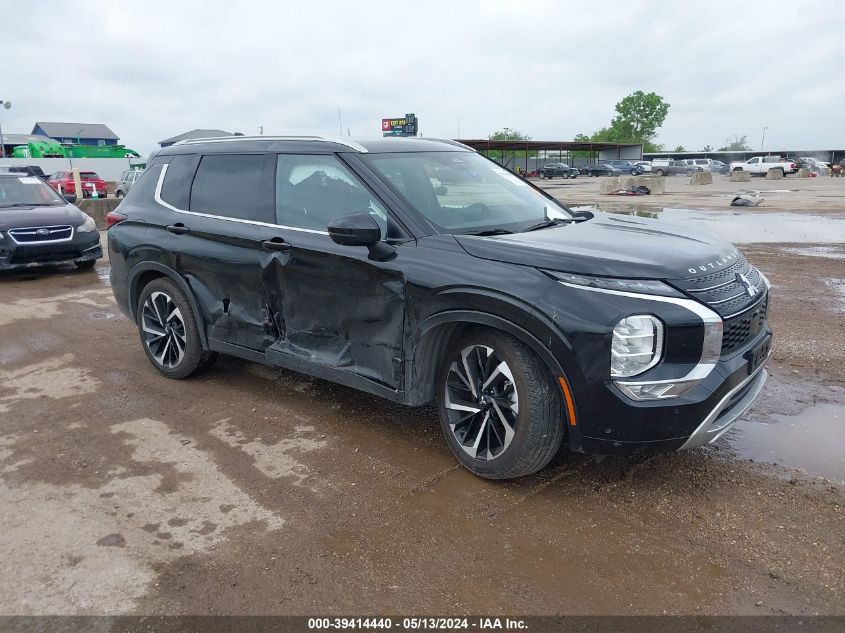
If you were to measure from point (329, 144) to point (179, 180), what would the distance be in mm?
1603

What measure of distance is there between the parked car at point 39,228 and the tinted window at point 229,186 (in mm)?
6496

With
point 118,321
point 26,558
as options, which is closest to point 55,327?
point 118,321

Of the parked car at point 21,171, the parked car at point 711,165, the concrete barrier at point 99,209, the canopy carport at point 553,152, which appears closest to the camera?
the parked car at point 21,171

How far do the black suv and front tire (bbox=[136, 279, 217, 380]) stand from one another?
0.02 metres

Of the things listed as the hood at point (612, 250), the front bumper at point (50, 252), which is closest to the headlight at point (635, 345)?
the hood at point (612, 250)

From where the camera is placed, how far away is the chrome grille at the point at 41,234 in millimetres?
9984

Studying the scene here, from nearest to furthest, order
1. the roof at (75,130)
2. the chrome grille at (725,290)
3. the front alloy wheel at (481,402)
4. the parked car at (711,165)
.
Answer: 1. the chrome grille at (725,290)
2. the front alloy wheel at (481,402)
3. the parked car at (711,165)
4. the roof at (75,130)

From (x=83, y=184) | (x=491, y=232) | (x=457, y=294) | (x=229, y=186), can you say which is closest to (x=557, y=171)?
(x=83, y=184)

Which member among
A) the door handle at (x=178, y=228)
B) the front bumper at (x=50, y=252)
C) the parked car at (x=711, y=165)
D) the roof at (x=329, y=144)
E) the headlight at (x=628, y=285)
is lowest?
the front bumper at (x=50, y=252)

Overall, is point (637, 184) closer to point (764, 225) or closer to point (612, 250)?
point (764, 225)

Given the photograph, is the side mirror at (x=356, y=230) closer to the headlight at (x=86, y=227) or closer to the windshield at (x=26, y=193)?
the headlight at (x=86, y=227)

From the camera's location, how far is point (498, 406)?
3.46 metres

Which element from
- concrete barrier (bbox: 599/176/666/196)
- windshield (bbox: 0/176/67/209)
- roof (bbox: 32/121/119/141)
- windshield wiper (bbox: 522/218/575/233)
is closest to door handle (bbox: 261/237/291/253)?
windshield wiper (bbox: 522/218/575/233)

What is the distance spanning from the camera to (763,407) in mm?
4543
